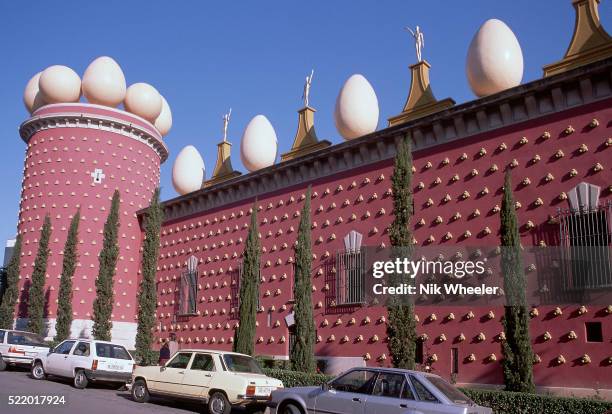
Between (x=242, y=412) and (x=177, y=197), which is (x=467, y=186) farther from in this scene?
(x=177, y=197)

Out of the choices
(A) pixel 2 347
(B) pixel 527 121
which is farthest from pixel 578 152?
(A) pixel 2 347

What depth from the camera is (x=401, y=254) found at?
17.3 metres

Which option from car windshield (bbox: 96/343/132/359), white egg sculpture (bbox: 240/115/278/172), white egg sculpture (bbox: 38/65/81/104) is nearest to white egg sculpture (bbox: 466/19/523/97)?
white egg sculpture (bbox: 240/115/278/172)

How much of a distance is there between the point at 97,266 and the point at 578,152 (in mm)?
25527

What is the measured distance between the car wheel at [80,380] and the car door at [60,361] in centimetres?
40

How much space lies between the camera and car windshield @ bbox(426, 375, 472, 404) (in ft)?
33.3

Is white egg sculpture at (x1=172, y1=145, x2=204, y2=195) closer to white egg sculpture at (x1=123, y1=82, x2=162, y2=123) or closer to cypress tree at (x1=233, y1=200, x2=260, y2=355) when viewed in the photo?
white egg sculpture at (x1=123, y1=82, x2=162, y2=123)

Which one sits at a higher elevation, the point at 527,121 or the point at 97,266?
the point at 527,121

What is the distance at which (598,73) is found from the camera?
1686 centimetres

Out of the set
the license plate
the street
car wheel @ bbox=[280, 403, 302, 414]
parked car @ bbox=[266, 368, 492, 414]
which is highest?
parked car @ bbox=[266, 368, 492, 414]

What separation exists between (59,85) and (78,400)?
23880mm

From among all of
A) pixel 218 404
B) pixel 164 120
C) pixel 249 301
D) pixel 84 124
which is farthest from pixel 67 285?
pixel 218 404

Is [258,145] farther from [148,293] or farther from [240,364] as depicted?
[240,364]

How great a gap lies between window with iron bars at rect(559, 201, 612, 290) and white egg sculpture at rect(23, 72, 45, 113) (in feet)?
101
